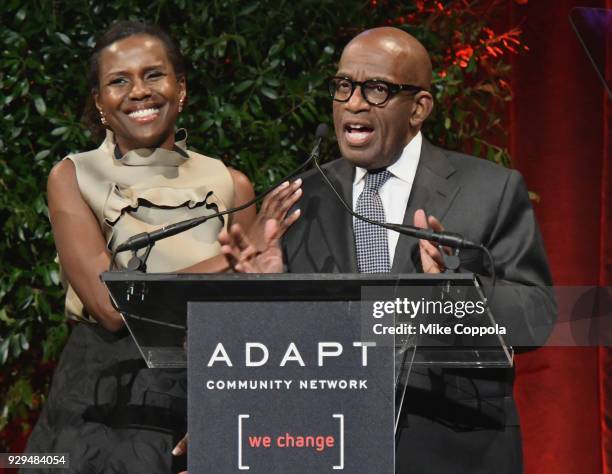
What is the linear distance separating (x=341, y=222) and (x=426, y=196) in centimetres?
17

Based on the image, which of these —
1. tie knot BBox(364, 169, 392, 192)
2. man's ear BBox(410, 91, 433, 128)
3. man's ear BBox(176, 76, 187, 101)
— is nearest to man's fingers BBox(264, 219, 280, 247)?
tie knot BBox(364, 169, 392, 192)

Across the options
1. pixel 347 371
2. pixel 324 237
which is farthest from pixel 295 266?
pixel 347 371

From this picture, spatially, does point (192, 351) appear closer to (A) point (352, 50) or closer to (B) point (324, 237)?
(B) point (324, 237)

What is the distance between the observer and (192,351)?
63.0 inches

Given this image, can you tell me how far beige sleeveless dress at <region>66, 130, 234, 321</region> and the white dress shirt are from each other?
1.00ft

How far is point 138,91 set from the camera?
7.55ft

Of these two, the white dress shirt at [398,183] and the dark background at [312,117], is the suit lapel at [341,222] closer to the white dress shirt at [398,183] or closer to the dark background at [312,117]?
the white dress shirt at [398,183]

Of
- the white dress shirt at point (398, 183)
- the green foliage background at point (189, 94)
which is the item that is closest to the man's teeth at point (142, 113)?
the white dress shirt at point (398, 183)

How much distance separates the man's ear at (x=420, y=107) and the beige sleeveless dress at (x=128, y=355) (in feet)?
1.41

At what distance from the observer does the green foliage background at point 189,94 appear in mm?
3064

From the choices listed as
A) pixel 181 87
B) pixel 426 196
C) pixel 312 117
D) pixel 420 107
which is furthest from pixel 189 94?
pixel 426 196

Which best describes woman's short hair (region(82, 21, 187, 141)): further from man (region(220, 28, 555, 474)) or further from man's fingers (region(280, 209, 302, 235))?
man's fingers (region(280, 209, 302, 235))

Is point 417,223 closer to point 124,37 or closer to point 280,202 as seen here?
point 280,202

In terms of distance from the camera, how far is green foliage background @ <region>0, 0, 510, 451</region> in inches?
121
